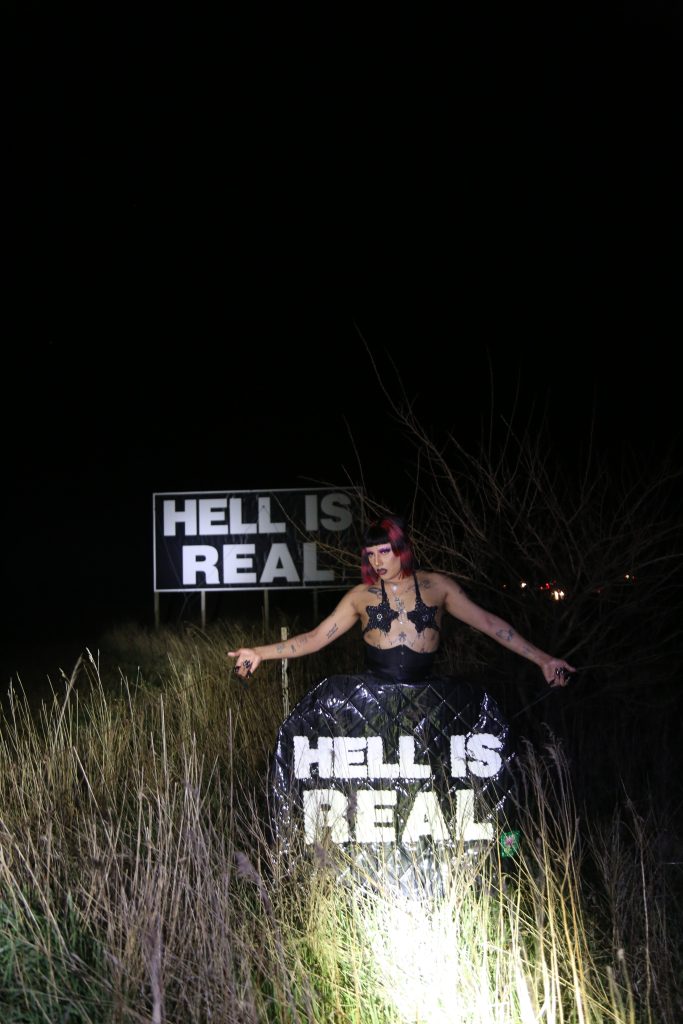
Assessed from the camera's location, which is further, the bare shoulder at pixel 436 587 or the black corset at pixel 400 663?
the bare shoulder at pixel 436 587

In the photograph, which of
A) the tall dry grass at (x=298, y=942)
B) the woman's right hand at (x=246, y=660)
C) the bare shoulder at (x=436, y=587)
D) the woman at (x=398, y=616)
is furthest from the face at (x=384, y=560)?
the tall dry grass at (x=298, y=942)

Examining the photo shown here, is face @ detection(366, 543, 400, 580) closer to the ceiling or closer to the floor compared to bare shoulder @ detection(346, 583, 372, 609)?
closer to the ceiling

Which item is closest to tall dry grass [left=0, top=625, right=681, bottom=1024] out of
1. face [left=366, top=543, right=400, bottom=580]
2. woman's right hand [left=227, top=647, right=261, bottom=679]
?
woman's right hand [left=227, top=647, right=261, bottom=679]

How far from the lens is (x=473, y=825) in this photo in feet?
12.8

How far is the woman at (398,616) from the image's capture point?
4.28 metres

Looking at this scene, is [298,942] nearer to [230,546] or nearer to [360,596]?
[360,596]

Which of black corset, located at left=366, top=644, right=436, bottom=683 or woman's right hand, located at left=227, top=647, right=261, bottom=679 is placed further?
woman's right hand, located at left=227, top=647, right=261, bottom=679

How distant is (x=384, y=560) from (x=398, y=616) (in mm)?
237

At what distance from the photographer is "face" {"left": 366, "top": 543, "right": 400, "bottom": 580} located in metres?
4.35

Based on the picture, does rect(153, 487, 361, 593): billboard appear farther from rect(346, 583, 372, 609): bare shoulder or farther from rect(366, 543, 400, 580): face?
rect(366, 543, 400, 580): face

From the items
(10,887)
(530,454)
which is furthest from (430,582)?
(530,454)

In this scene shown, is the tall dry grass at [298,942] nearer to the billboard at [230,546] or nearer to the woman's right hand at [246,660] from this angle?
the woman's right hand at [246,660]

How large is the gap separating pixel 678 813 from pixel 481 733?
2.03 metres

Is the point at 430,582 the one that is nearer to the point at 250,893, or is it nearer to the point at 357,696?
the point at 357,696
